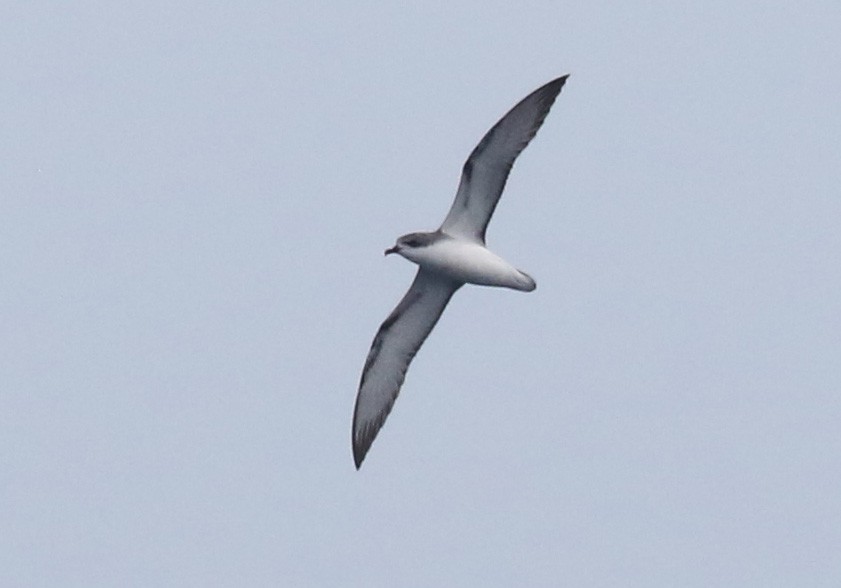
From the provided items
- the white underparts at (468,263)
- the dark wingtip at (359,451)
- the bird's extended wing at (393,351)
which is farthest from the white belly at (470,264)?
the dark wingtip at (359,451)

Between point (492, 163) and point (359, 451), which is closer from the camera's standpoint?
point (492, 163)

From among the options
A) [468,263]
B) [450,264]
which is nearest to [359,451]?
[450,264]

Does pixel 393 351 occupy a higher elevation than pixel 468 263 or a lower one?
lower

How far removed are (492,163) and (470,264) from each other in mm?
1605

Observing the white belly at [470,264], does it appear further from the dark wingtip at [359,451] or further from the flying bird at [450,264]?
the dark wingtip at [359,451]

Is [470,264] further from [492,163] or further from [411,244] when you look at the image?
[492,163]

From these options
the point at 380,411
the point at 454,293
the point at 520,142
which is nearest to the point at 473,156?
the point at 520,142

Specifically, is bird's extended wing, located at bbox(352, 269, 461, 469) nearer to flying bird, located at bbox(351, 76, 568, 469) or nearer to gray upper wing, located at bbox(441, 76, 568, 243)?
flying bird, located at bbox(351, 76, 568, 469)

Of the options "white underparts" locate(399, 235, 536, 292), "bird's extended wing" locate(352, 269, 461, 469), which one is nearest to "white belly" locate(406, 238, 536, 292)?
"white underparts" locate(399, 235, 536, 292)

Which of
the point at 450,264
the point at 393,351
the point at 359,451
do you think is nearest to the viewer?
the point at 450,264

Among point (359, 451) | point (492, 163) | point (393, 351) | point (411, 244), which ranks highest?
point (492, 163)

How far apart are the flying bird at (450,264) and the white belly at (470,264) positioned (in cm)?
2

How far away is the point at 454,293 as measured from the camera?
2820cm

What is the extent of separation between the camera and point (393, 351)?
1120 inches
